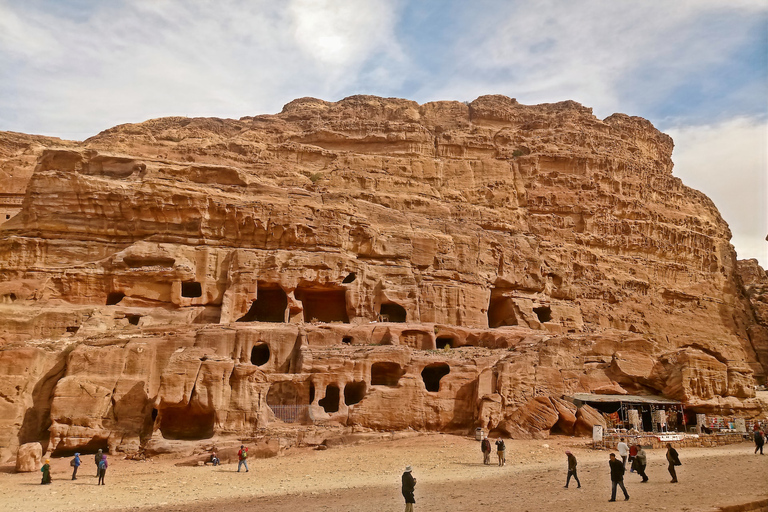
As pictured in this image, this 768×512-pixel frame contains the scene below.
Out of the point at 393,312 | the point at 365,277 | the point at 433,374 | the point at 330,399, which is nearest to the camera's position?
the point at 330,399

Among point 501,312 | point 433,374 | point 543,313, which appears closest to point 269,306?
point 433,374

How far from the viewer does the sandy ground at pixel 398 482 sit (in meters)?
16.3

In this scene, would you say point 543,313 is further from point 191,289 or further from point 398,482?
point 398,482

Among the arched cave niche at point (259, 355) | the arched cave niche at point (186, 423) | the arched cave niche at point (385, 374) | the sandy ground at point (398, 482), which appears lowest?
the sandy ground at point (398, 482)

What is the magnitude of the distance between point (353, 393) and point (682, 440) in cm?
1322

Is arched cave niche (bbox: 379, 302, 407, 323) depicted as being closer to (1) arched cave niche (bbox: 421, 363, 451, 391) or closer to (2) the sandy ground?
(1) arched cave niche (bbox: 421, 363, 451, 391)

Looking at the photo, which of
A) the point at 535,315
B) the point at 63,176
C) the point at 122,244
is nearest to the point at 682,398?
the point at 535,315

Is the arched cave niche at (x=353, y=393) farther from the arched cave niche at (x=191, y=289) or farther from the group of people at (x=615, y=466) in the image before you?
the arched cave niche at (x=191, y=289)

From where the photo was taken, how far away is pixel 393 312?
39.8 m

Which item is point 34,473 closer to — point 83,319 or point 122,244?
point 83,319

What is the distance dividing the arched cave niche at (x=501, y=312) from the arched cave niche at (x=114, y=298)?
69.3 ft

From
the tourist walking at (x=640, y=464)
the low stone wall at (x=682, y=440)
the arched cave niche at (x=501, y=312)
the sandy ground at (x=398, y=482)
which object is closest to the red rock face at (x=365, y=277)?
the arched cave niche at (x=501, y=312)

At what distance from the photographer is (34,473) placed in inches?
938

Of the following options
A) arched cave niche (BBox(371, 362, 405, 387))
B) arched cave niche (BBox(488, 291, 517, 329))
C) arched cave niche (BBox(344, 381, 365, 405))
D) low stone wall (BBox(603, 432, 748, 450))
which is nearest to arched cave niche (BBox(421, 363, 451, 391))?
arched cave niche (BBox(371, 362, 405, 387))
